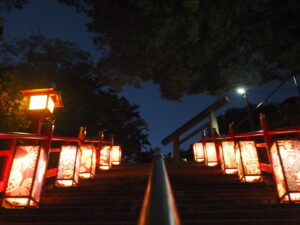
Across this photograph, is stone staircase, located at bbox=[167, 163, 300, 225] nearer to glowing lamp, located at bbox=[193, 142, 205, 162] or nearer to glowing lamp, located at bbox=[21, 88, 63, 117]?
glowing lamp, located at bbox=[193, 142, 205, 162]

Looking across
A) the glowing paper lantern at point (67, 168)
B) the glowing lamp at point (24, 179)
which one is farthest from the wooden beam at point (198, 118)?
the glowing lamp at point (24, 179)

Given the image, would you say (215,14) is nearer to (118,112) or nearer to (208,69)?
A: (208,69)

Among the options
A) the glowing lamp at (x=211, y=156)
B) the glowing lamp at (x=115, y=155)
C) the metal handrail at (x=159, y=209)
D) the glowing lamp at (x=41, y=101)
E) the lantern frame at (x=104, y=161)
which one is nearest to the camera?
the metal handrail at (x=159, y=209)

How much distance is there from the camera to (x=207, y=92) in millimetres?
13922

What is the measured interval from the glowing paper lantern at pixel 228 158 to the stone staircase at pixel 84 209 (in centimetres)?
305

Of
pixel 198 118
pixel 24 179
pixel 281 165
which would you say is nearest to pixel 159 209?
pixel 24 179

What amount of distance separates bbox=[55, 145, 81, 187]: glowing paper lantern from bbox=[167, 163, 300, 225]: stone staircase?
2.93 m

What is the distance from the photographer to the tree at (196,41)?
866cm

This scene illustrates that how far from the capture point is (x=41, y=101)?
609 centimetres

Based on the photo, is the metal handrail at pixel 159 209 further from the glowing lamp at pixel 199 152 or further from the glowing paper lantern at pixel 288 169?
the glowing lamp at pixel 199 152

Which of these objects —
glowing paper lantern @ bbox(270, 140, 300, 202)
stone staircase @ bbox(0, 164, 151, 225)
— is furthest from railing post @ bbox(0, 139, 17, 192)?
glowing paper lantern @ bbox(270, 140, 300, 202)

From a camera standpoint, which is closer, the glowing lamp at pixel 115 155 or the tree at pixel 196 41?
the tree at pixel 196 41

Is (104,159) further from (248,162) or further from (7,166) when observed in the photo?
(248,162)

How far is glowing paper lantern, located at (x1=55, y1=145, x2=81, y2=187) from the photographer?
5508 millimetres
